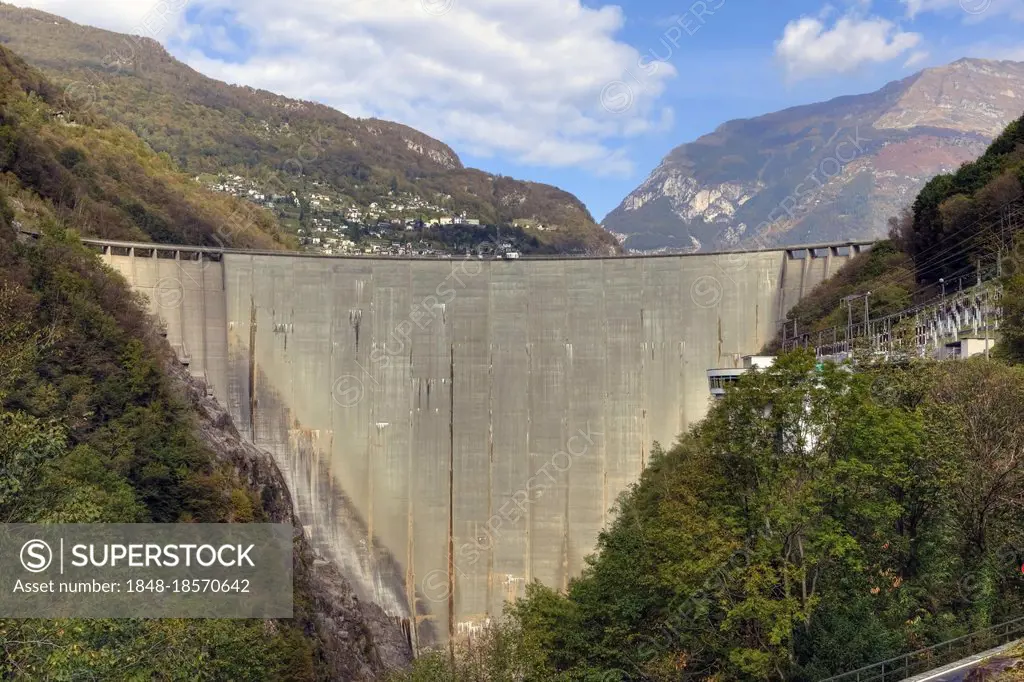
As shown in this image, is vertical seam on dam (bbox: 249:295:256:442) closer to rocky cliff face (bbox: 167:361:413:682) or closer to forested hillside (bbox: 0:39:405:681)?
rocky cliff face (bbox: 167:361:413:682)

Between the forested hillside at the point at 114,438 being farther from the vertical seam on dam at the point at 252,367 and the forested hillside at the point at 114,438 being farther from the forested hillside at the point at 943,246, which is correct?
the forested hillside at the point at 943,246

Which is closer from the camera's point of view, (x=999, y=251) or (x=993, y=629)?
(x=993, y=629)

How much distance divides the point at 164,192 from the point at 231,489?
20.6 meters

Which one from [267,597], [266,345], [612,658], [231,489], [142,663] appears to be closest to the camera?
[142,663]

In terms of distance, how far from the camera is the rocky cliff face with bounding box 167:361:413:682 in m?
25.9

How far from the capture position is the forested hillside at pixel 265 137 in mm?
75500

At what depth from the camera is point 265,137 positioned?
3445 inches

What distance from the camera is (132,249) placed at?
3006 cm

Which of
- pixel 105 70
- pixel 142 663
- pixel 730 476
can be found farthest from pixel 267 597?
pixel 105 70

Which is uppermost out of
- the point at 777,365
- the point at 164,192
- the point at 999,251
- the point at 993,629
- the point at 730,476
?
the point at 164,192

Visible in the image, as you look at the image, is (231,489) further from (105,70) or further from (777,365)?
(105,70)

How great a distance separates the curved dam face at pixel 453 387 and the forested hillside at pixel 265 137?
134 feet

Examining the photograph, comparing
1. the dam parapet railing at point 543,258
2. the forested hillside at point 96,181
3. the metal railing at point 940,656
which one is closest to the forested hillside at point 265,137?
the forested hillside at point 96,181

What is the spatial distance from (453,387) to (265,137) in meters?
65.2
